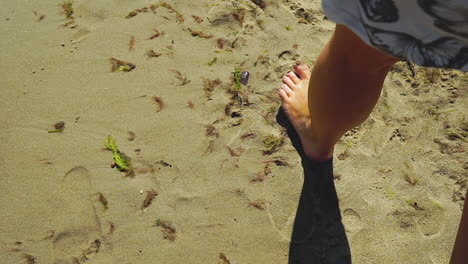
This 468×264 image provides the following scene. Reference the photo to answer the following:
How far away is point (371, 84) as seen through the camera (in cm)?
145

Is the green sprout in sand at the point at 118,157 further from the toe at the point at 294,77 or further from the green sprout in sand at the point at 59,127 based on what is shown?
the toe at the point at 294,77

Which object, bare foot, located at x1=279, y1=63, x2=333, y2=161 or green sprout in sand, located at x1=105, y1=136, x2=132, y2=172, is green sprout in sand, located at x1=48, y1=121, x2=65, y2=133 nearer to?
green sprout in sand, located at x1=105, y1=136, x2=132, y2=172

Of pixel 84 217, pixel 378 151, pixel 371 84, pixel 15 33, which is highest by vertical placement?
pixel 371 84

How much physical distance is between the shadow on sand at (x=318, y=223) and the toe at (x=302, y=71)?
1.41ft

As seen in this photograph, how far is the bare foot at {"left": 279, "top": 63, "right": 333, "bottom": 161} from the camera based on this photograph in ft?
6.40

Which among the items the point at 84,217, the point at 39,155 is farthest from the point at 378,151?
the point at 39,155

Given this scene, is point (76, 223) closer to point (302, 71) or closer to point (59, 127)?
point (59, 127)

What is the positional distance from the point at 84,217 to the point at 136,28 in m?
1.11

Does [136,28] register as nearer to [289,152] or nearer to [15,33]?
[15,33]

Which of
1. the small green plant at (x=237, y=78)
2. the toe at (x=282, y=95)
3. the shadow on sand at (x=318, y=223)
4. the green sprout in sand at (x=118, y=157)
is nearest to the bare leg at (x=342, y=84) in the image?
the shadow on sand at (x=318, y=223)

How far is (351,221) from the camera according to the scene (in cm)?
185

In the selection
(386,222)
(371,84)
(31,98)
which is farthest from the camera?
(31,98)

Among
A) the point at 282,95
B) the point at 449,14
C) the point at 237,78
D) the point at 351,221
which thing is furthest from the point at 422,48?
the point at 237,78

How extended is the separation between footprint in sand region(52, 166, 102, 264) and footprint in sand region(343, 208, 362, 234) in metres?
1.03
